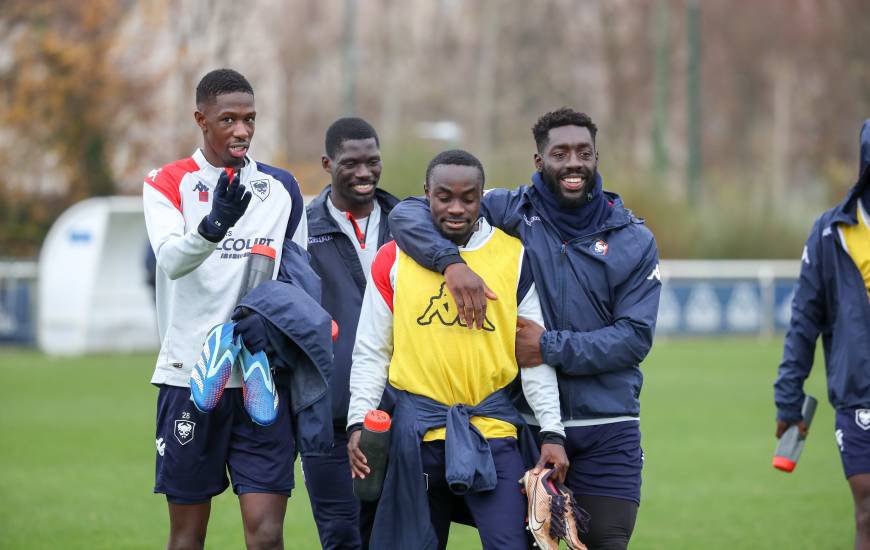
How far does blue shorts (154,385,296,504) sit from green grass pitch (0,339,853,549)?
310 centimetres

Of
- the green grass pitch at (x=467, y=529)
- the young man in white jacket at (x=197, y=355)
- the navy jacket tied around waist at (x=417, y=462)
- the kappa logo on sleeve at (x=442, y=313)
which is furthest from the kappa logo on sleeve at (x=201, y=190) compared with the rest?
the green grass pitch at (x=467, y=529)

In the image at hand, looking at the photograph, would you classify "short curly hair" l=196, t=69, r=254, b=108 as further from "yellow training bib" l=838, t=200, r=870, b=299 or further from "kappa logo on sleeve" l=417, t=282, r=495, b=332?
"yellow training bib" l=838, t=200, r=870, b=299

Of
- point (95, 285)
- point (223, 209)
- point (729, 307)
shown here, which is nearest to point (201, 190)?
point (223, 209)

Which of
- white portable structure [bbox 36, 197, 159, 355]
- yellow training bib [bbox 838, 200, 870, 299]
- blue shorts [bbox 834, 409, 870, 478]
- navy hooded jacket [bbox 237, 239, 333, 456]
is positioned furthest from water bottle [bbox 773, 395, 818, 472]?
white portable structure [bbox 36, 197, 159, 355]

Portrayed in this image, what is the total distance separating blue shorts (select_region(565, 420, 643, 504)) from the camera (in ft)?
19.2

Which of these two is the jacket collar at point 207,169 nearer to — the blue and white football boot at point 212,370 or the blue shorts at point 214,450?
the blue and white football boot at point 212,370

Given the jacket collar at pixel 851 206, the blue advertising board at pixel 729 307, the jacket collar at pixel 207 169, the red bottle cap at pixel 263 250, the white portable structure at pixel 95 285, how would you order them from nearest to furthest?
1. the red bottle cap at pixel 263 250
2. the jacket collar at pixel 207 169
3. the jacket collar at pixel 851 206
4. the white portable structure at pixel 95 285
5. the blue advertising board at pixel 729 307

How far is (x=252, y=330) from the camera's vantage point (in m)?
5.68

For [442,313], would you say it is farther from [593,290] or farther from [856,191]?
[856,191]

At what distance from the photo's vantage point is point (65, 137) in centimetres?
3288

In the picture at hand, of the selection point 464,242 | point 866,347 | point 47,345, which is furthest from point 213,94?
point 47,345

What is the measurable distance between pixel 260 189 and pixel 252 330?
2.34 ft

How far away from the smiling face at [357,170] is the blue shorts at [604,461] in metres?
1.80

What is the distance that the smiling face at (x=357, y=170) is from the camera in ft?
22.6
